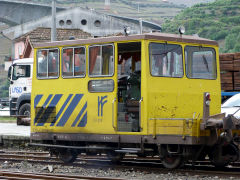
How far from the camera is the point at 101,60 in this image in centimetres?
1319

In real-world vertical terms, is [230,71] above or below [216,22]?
below

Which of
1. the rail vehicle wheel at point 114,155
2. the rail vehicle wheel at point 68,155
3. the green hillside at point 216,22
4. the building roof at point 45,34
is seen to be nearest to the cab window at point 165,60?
the rail vehicle wheel at point 114,155

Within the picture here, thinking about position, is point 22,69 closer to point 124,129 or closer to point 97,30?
point 124,129

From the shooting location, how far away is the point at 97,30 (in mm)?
64250

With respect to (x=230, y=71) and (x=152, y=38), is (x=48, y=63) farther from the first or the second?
(x=230, y=71)

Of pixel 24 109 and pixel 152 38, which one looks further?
pixel 24 109

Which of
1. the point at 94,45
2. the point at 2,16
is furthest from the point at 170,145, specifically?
the point at 2,16

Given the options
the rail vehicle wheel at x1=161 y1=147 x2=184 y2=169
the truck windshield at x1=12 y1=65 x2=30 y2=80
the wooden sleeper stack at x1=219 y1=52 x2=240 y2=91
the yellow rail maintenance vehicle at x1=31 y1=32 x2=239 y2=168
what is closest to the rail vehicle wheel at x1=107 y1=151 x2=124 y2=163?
the yellow rail maintenance vehicle at x1=31 y1=32 x2=239 y2=168

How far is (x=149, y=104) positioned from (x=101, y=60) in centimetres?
163

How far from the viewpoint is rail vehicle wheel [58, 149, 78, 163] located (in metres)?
14.6

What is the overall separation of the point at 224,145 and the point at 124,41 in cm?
311

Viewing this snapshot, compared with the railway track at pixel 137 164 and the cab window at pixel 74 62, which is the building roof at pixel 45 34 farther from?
the cab window at pixel 74 62

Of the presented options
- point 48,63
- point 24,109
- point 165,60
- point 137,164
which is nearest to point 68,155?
point 137,164

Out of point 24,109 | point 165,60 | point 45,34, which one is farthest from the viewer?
point 45,34
